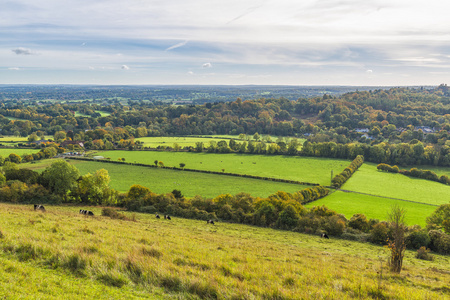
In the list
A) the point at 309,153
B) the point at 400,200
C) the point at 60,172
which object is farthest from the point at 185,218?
the point at 309,153

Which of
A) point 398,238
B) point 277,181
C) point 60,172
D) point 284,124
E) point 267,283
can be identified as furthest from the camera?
point 284,124

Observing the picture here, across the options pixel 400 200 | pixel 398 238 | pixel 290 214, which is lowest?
pixel 400 200

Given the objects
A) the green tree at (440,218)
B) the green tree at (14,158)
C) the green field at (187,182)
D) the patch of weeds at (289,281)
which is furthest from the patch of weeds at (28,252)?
the green tree at (14,158)

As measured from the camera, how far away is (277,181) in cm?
7944

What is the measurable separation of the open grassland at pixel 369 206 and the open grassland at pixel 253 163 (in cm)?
1182

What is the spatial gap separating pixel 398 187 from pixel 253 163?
46856 mm

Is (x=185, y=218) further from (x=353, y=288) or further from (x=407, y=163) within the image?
(x=407, y=163)

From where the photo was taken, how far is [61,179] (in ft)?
156

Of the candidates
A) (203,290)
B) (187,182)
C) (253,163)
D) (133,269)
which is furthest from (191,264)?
(253,163)

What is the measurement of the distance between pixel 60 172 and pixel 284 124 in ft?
504

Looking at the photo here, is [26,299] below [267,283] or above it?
above

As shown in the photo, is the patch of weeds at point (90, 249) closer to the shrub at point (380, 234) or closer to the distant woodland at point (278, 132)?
the shrub at point (380, 234)

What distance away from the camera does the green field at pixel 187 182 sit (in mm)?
68500

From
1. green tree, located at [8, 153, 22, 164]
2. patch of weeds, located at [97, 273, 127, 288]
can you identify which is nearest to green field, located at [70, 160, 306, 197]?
green tree, located at [8, 153, 22, 164]
